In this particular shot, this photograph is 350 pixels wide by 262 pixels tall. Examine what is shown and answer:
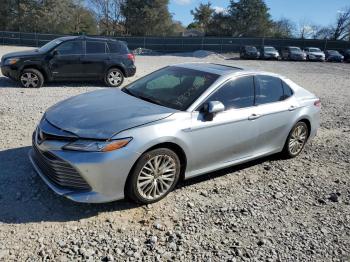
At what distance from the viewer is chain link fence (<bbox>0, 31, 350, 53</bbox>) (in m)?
35.2

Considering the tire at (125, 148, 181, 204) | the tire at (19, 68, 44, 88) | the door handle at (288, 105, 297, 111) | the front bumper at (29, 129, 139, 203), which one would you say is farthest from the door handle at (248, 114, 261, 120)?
the tire at (19, 68, 44, 88)

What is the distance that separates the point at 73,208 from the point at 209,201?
64.8 inches

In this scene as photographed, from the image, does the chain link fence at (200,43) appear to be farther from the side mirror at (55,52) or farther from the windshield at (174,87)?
the windshield at (174,87)

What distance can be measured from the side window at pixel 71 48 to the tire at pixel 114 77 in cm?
111

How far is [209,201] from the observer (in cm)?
446

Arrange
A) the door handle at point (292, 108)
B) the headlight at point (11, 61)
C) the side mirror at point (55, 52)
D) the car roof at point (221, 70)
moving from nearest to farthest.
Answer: the car roof at point (221, 70) → the door handle at point (292, 108) → the headlight at point (11, 61) → the side mirror at point (55, 52)

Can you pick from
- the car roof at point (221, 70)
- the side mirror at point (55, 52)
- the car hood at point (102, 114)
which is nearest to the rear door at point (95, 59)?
the side mirror at point (55, 52)

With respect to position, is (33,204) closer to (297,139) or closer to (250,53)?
(297,139)

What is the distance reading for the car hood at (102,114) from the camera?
149 inches

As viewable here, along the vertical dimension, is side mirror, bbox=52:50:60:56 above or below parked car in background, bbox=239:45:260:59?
below

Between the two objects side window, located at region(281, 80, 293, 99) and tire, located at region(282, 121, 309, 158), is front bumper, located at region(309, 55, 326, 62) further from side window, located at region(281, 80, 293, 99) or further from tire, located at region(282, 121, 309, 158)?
side window, located at region(281, 80, 293, 99)

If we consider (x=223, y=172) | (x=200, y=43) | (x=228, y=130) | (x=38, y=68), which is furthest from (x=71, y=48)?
(x=200, y=43)

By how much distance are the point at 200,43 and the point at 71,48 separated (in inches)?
1243

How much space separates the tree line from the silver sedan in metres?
43.0
